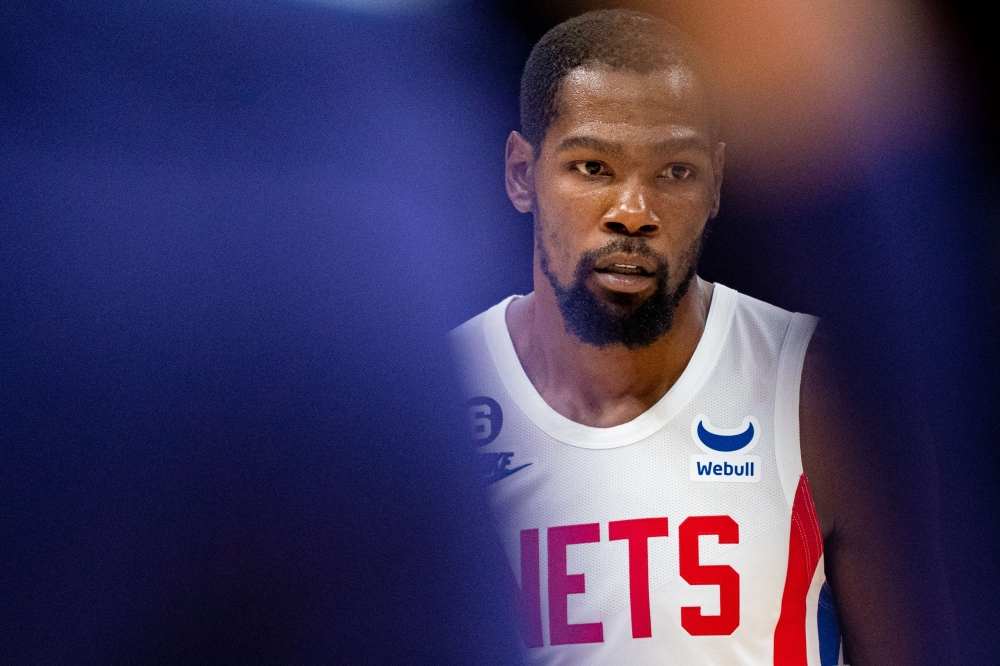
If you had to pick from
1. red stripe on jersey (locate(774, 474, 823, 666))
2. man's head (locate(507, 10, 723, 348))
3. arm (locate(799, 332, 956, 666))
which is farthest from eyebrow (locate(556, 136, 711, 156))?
red stripe on jersey (locate(774, 474, 823, 666))

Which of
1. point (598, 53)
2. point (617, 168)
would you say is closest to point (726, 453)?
point (617, 168)

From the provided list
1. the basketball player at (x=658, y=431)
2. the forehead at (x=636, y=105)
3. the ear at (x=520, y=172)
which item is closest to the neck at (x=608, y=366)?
the basketball player at (x=658, y=431)

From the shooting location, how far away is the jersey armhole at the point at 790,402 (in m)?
1.17

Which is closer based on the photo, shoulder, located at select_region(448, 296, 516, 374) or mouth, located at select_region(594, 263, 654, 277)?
mouth, located at select_region(594, 263, 654, 277)

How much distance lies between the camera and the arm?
3.88 feet

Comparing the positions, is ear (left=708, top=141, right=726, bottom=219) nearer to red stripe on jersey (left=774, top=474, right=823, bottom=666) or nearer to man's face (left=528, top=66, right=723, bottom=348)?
man's face (left=528, top=66, right=723, bottom=348)

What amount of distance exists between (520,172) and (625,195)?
0.55 ft

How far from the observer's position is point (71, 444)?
4.11 feet

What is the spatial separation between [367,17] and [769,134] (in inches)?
24.3

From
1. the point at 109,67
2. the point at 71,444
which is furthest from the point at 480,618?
the point at 109,67

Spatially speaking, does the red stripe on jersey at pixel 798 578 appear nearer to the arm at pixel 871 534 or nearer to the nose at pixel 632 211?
the arm at pixel 871 534

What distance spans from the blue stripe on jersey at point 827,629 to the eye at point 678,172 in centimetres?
59

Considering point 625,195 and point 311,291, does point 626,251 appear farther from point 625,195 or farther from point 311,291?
point 311,291

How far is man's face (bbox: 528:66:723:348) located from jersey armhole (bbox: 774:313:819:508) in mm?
178
